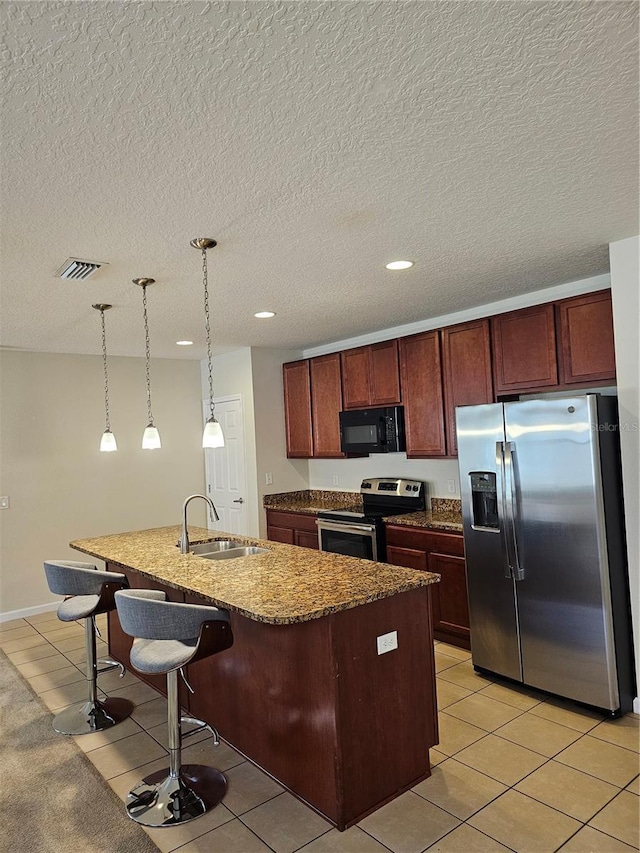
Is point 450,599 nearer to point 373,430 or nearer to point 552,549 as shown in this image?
point 552,549

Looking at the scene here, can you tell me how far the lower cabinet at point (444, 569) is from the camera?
12.9ft

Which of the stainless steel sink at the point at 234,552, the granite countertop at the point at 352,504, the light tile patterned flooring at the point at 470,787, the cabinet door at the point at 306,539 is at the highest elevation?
the granite countertop at the point at 352,504

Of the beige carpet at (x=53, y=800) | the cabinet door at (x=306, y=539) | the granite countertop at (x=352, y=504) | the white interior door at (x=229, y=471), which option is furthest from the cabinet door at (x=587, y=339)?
the white interior door at (x=229, y=471)

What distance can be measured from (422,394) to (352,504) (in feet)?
5.13

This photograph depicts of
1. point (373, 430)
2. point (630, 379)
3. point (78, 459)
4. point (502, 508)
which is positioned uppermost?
point (630, 379)

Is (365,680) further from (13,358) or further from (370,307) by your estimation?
(13,358)

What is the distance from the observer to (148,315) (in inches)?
165

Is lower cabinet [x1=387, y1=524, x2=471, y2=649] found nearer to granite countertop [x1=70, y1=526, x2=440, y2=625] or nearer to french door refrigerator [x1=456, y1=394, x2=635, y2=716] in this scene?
french door refrigerator [x1=456, y1=394, x2=635, y2=716]

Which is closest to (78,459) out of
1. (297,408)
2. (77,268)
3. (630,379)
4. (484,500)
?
(297,408)

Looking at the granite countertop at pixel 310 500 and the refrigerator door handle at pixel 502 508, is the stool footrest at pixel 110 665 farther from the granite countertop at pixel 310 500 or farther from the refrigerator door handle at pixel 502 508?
the refrigerator door handle at pixel 502 508

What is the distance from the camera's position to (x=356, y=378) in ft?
17.1

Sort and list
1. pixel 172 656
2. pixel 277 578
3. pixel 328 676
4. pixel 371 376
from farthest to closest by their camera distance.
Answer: pixel 371 376 < pixel 277 578 < pixel 172 656 < pixel 328 676

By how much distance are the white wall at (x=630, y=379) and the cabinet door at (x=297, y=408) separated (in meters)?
3.20

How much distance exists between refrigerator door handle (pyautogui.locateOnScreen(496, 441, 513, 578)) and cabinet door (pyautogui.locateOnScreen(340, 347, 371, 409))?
6.11 feet
